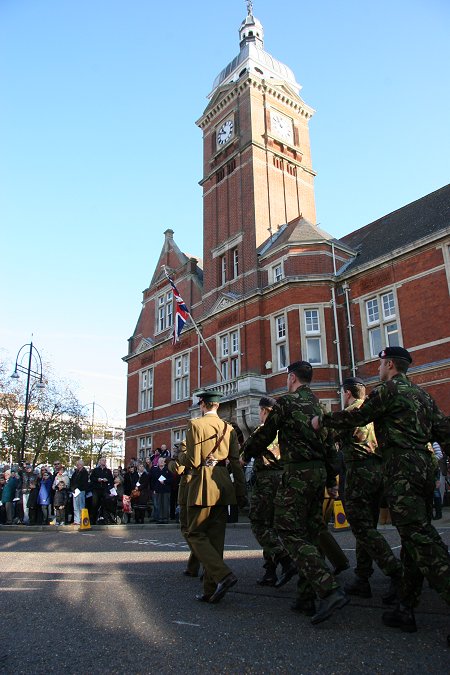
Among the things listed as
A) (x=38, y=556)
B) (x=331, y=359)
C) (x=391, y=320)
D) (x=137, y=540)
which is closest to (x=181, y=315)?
(x=331, y=359)

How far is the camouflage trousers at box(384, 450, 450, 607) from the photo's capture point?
3593 mm

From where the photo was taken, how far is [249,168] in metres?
27.3

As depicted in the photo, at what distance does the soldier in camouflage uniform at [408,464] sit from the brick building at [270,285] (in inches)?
573

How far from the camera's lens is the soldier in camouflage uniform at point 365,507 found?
457 cm

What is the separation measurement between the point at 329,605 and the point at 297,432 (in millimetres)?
1434

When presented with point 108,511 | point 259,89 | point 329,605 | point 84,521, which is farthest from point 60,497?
point 259,89

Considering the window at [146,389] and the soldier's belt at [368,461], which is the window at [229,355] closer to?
the window at [146,389]

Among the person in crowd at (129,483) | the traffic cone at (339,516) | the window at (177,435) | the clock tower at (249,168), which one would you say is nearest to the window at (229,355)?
the clock tower at (249,168)

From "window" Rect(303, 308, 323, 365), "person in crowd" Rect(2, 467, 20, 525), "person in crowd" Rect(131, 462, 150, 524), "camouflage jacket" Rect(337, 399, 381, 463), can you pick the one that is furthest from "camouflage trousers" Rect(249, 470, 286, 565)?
"window" Rect(303, 308, 323, 365)

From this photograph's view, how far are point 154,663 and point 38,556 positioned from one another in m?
6.23

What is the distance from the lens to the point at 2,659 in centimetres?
339

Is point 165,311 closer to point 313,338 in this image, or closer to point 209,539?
point 313,338

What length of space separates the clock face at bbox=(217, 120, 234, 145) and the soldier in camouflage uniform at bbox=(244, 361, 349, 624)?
27.5 meters

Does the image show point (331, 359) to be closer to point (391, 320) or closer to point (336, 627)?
point (391, 320)
